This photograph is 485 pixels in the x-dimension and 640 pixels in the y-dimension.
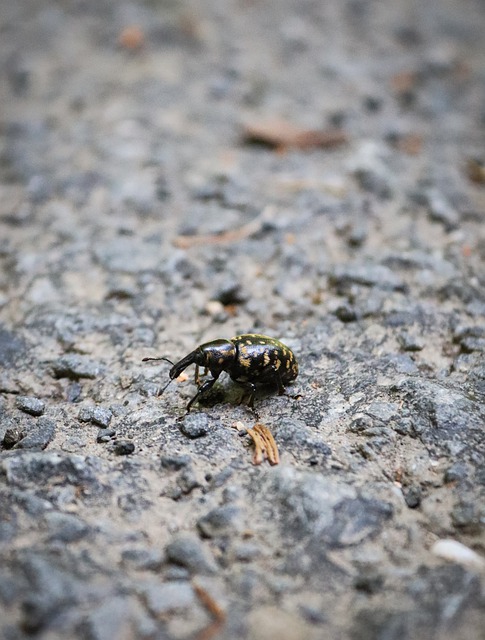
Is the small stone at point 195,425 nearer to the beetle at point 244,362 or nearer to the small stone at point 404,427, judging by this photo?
the beetle at point 244,362

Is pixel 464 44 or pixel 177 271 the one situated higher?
pixel 464 44

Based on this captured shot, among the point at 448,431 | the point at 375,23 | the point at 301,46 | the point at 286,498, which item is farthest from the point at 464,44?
the point at 286,498

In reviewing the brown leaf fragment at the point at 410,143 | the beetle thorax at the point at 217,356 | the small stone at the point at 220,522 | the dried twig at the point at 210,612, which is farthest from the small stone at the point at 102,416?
the brown leaf fragment at the point at 410,143

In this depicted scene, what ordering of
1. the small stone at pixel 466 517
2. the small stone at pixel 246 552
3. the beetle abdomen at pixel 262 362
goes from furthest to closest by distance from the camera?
the beetle abdomen at pixel 262 362, the small stone at pixel 466 517, the small stone at pixel 246 552

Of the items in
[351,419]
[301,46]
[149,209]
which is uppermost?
[301,46]

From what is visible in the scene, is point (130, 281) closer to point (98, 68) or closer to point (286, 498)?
point (286, 498)

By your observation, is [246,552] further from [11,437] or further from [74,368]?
[74,368]

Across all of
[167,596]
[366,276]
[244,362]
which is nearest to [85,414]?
[244,362]
